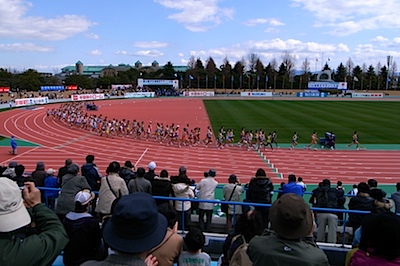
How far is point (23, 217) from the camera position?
98.3 inches

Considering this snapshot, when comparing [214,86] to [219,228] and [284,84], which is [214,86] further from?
[219,228]

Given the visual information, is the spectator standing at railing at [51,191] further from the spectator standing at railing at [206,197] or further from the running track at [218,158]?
the running track at [218,158]

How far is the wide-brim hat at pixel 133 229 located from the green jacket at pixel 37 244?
20.3 inches

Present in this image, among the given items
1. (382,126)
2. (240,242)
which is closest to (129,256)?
(240,242)

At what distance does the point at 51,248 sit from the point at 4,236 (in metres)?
0.33

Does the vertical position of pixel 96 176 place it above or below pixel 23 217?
below

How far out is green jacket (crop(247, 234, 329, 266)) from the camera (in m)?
2.61

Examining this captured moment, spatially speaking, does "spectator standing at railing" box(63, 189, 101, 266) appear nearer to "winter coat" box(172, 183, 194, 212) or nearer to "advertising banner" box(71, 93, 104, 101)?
"winter coat" box(172, 183, 194, 212)

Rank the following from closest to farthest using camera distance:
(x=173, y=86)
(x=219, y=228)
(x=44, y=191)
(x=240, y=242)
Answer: (x=240, y=242), (x=44, y=191), (x=219, y=228), (x=173, y=86)

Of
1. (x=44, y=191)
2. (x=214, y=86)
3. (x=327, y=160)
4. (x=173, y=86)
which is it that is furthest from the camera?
(x=214, y=86)

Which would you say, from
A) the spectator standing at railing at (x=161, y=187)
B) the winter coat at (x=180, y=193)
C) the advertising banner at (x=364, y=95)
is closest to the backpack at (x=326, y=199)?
the winter coat at (x=180, y=193)

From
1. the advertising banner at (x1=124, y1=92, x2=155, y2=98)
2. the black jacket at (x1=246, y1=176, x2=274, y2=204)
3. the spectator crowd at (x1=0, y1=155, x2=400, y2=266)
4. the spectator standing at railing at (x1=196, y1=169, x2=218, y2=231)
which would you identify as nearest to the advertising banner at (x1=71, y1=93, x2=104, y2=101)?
the advertising banner at (x1=124, y1=92, x2=155, y2=98)

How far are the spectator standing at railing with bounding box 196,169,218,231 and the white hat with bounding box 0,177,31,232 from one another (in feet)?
18.1

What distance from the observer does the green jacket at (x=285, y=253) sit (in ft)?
8.57
